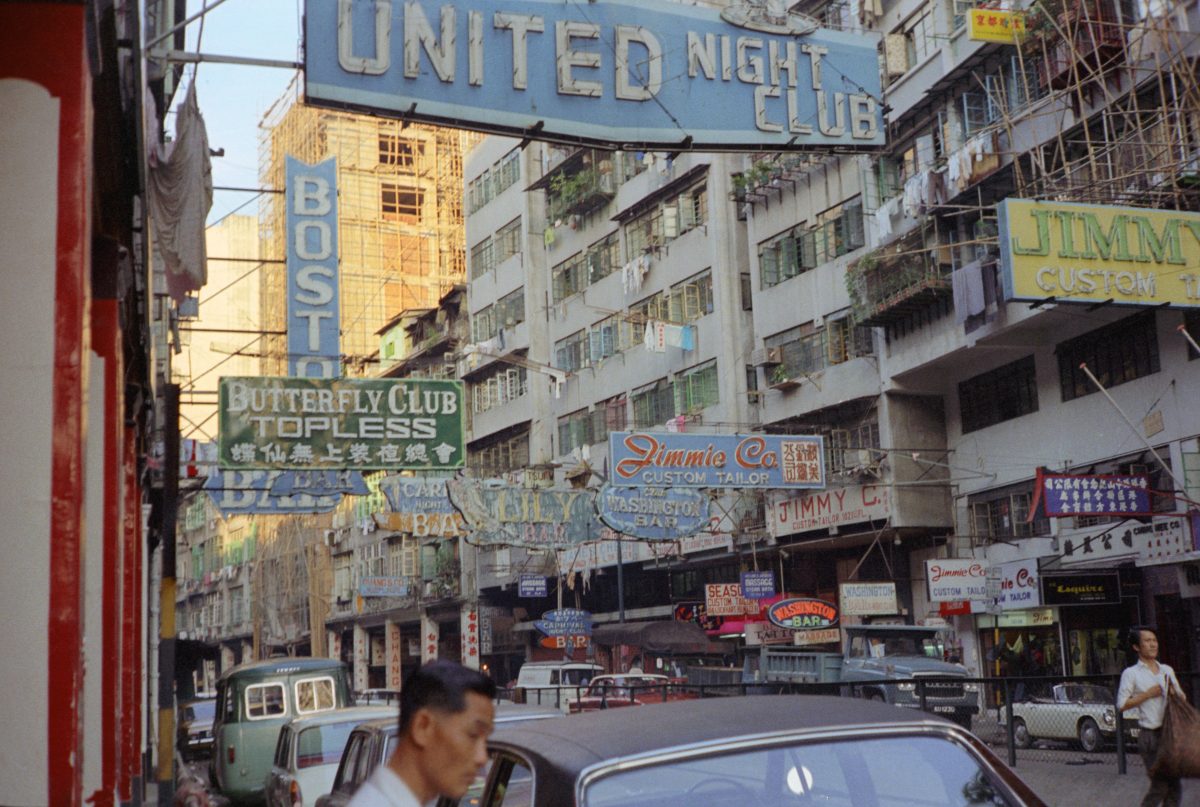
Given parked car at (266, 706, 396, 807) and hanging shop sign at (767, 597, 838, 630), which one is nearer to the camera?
parked car at (266, 706, 396, 807)

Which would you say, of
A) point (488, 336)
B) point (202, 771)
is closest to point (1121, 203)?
point (202, 771)

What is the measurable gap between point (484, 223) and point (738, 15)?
4403 centimetres

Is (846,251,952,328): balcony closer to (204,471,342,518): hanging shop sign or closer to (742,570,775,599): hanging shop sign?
(742,570,775,599): hanging shop sign

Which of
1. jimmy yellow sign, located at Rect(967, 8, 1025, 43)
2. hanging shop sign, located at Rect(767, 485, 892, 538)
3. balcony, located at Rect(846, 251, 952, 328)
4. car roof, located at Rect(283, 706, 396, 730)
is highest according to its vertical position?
jimmy yellow sign, located at Rect(967, 8, 1025, 43)

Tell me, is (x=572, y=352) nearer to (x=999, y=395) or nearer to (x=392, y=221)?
(x=999, y=395)

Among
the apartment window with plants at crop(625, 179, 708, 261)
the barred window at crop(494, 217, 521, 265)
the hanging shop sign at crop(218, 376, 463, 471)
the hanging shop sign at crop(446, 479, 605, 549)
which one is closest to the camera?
the hanging shop sign at crop(218, 376, 463, 471)

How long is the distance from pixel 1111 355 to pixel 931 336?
4411 millimetres

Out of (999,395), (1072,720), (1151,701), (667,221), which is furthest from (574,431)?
(1151,701)

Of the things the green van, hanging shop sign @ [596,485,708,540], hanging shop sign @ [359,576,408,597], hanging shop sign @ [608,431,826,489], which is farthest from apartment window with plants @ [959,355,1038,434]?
hanging shop sign @ [359,576,408,597]

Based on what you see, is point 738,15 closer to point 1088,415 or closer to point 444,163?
point 1088,415

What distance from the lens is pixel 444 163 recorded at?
69.2 metres

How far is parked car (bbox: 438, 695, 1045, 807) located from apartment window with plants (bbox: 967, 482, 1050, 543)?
86.5ft

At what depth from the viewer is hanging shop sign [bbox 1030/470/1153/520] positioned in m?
24.1

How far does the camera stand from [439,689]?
10.2 ft
